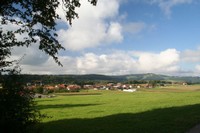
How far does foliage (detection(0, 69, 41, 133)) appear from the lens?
1422 centimetres

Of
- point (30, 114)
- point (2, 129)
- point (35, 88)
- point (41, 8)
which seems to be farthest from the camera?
point (41, 8)

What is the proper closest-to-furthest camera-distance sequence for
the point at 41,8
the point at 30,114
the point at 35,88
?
the point at 30,114 < the point at 35,88 < the point at 41,8

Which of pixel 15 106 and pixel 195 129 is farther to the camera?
pixel 195 129

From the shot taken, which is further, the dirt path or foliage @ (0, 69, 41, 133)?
the dirt path

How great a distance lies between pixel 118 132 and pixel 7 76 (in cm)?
886

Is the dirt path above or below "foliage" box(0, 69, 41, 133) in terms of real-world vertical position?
below

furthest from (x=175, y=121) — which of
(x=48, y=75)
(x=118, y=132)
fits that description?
(x=48, y=75)

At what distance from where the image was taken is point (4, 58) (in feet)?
53.5

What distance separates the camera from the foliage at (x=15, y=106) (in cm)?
1422

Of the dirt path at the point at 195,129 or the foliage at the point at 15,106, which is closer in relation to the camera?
the foliage at the point at 15,106

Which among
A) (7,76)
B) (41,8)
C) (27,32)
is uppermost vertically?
(41,8)

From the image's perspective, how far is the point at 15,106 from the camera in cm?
1480

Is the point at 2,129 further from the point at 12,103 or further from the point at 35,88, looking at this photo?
the point at 35,88

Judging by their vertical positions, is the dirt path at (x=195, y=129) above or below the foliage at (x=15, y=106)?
below
